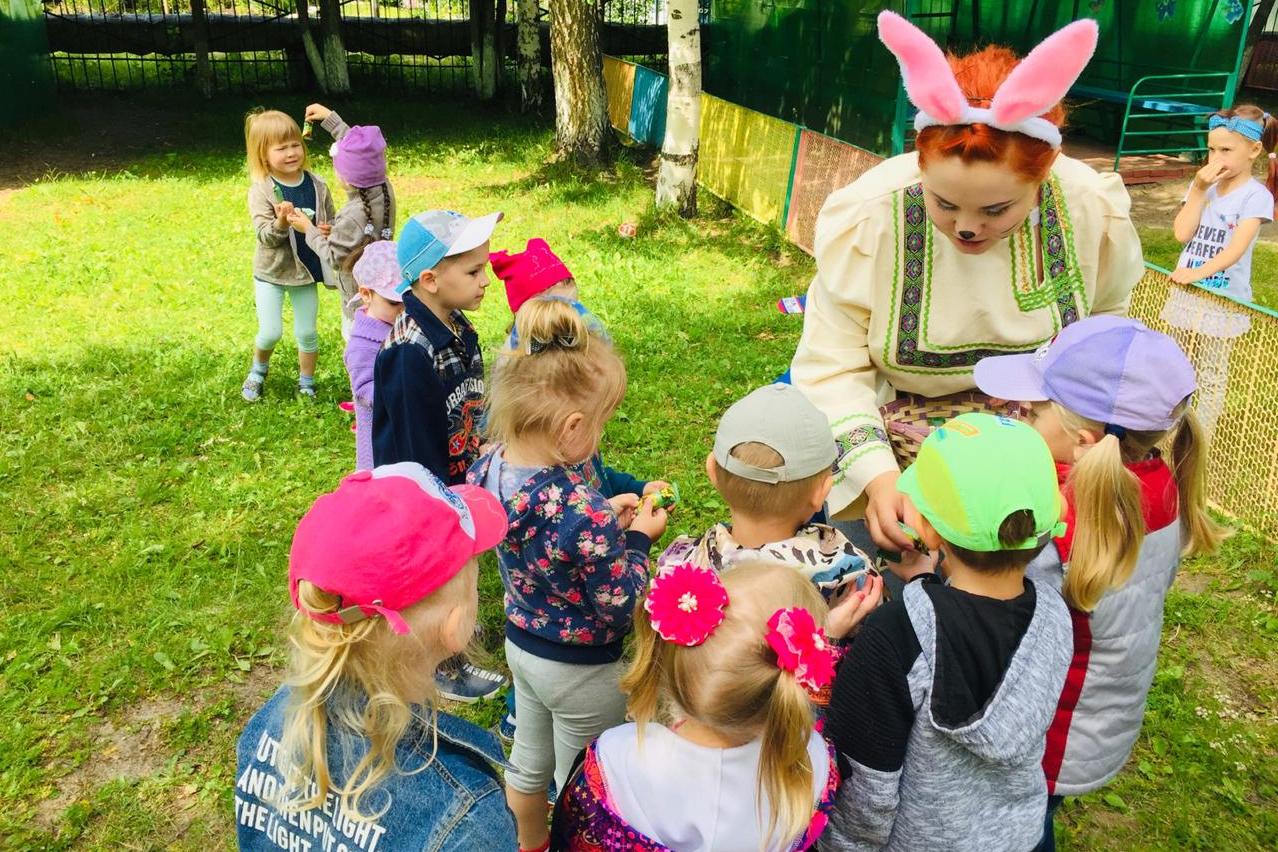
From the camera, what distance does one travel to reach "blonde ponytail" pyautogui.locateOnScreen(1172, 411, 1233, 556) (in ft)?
7.13

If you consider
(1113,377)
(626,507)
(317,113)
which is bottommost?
(626,507)

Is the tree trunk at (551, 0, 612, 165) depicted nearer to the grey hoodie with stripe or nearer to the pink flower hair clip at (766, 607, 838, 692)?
the grey hoodie with stripe

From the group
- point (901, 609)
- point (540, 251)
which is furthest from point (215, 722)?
point (901, 609)

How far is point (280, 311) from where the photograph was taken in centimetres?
568

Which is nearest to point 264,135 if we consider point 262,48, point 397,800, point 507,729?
point 507,729

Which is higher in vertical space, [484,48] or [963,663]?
[484,48]

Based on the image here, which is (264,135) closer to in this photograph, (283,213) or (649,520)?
(283,213)

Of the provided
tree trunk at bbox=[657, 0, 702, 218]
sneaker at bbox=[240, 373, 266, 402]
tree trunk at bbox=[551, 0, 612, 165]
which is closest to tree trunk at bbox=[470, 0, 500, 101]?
tree trunk at bbox=[551, 0, 612, 165]

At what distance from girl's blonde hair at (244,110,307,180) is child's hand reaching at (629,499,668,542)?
11.9 ft

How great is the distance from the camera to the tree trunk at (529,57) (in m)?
14.7

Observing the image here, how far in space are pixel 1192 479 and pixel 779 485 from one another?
35.6 inches

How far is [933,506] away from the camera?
1878 millimetres

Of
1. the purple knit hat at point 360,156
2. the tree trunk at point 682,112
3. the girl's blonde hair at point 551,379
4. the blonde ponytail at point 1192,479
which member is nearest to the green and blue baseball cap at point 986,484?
the blonde ponytail at point 1192,479

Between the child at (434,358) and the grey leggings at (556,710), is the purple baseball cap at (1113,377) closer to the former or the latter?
the grey leggings at (556,710)
